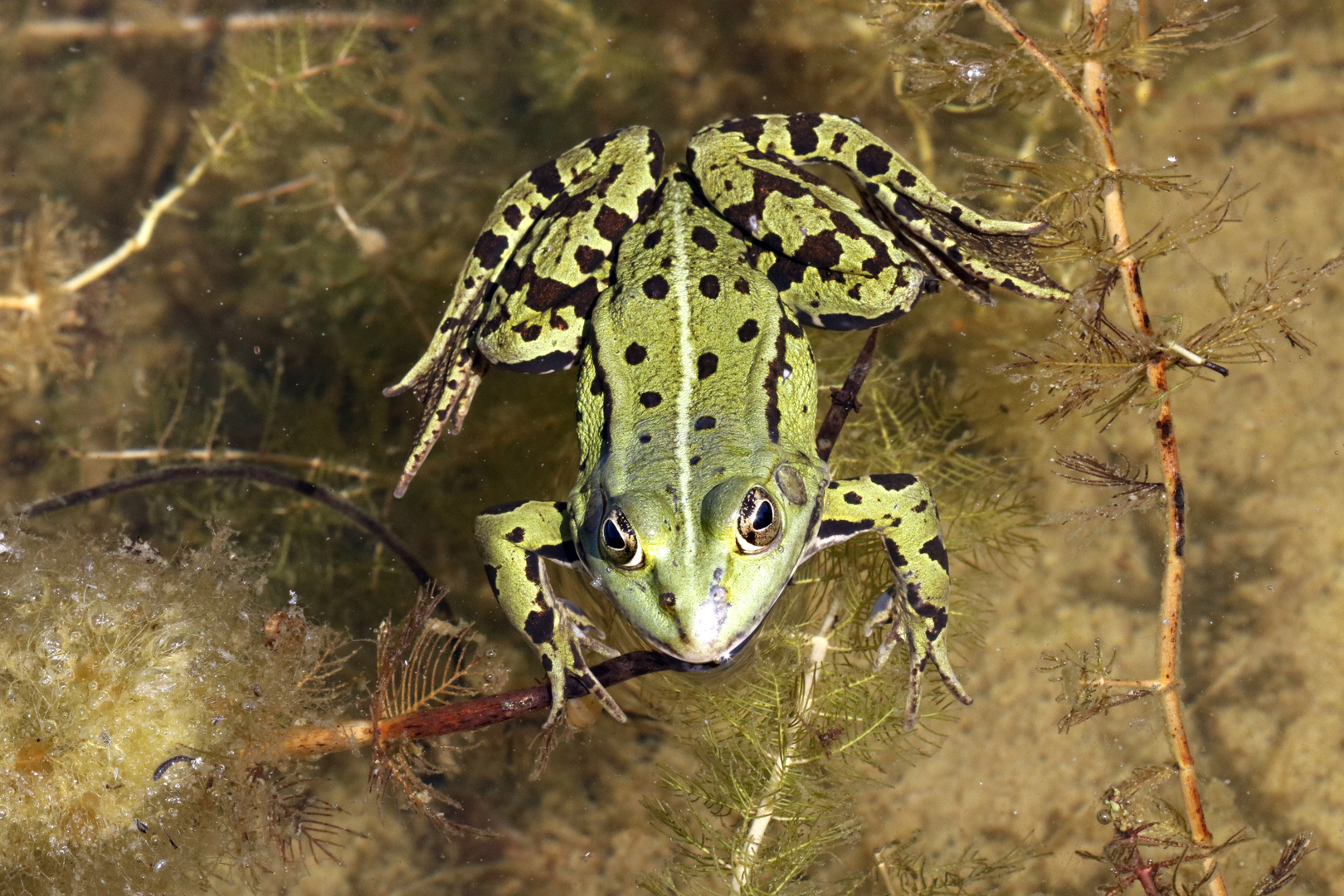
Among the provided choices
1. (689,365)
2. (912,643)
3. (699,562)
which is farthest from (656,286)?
(912,643)

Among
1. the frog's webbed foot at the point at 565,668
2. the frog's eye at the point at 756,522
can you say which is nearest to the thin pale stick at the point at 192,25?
the frog's webbed foot at the point at 565,668

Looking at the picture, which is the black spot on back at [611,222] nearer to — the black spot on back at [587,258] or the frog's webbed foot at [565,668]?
the black spot on back at [587,258]

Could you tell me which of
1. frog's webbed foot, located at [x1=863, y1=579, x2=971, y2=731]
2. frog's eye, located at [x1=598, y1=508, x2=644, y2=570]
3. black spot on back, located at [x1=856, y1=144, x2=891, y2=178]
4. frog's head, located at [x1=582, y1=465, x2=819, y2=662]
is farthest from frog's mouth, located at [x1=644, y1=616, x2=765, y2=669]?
black spot on back, located at [x1=856, y1=144, x2=891, y2=178]

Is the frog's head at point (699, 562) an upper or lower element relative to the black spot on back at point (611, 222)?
lower

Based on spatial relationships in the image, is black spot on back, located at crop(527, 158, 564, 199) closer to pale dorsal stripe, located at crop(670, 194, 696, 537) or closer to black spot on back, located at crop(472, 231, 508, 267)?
black spot on back, located at crop(472, 231, 508, 267)

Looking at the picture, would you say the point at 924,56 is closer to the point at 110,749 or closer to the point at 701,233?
the point at 701,233

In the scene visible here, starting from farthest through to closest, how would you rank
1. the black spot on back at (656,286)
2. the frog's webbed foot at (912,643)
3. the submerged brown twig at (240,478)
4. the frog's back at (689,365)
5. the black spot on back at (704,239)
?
the submerged brown twig at (240,478) < the frog's webbed foot at (912,643) < the black spot on back at (704,239) < the black spot on back at (656,286) < the frog's back at (689,365)

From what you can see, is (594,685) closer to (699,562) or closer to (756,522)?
(699,562)
